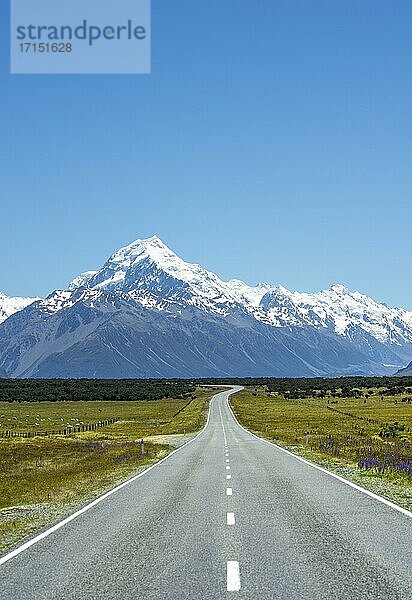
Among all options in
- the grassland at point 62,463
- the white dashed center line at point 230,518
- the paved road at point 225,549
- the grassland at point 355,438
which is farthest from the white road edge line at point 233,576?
the grassland at point 355,438

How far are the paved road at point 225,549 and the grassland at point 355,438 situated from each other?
13.7 feet

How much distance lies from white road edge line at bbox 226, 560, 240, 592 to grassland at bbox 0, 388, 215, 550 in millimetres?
5851

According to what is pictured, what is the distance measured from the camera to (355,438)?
61.5m

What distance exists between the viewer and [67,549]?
1500 centimetres

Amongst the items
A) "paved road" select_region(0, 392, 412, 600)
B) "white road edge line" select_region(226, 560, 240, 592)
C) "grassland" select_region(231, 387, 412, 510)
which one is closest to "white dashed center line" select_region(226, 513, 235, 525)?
"paved road" select_region(0, 392, 412, 600)

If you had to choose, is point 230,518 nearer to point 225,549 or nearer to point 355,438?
point 225,549

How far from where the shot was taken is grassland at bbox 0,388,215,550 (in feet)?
76.6

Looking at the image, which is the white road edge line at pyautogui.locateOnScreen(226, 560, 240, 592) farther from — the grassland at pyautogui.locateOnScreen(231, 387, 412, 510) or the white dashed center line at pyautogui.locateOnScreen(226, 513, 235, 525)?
the grassland at pyautogui.locateOnScreen(231, 387, 412, 510)

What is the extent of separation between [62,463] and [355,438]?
27512 millimetres

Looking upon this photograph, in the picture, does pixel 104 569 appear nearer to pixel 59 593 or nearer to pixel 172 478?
pixel 59 593

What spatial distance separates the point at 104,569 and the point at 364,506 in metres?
10.2

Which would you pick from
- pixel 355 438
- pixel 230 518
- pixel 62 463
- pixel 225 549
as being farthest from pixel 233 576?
pixel 355 438

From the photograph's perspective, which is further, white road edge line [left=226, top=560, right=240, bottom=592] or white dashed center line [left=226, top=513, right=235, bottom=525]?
white dashed center line [left=226, top=513, right=235, bottom=525]

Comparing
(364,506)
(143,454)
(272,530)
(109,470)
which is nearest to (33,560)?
(272,530)
